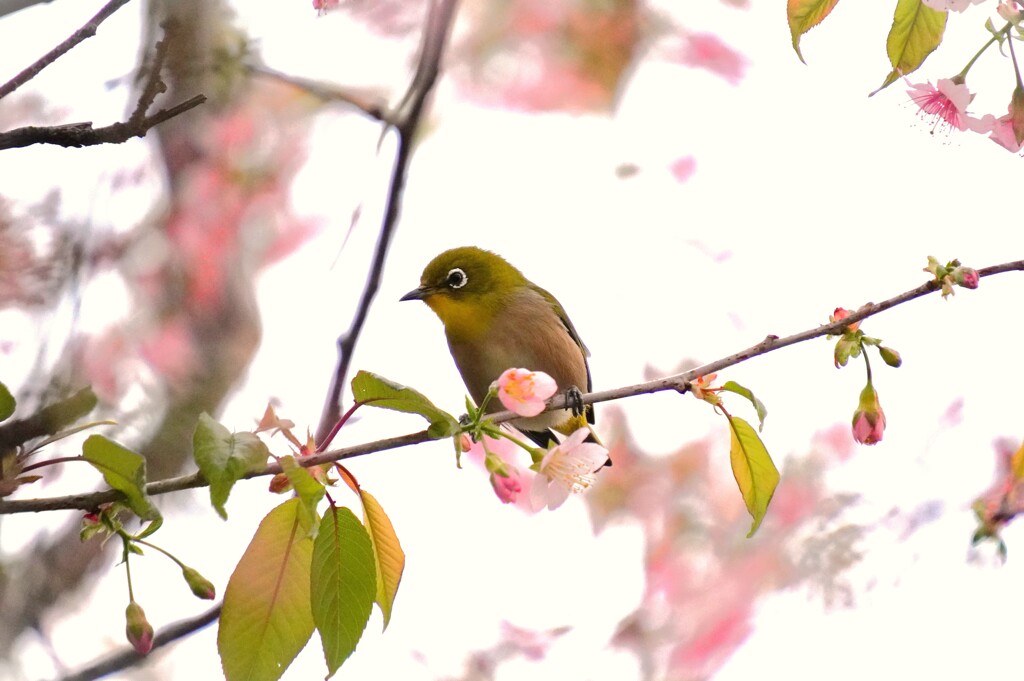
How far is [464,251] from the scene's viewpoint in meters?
3.84

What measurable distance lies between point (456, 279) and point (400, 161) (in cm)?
128

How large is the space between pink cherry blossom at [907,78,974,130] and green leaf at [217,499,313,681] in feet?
4.94

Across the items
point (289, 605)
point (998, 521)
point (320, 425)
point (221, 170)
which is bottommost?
point (289, 605)

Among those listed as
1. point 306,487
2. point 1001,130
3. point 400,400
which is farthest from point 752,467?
point 1001,130

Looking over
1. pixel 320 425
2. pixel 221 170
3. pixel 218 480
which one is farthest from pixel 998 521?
pixel 221 170

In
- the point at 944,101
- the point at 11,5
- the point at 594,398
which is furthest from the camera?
the point at 944,101

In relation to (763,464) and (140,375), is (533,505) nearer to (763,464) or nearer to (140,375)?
(763,464)

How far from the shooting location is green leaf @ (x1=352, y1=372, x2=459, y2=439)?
1422mm

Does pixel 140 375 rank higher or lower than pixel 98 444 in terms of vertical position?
higher

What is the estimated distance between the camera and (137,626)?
5.36 feet

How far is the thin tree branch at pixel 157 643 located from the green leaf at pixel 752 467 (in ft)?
3.06

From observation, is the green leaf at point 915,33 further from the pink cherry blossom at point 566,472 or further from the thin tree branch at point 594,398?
the pink cherry blossom at point 566,472

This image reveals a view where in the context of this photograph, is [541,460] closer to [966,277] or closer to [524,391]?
[524,391]

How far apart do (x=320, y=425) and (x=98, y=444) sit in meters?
1.33
